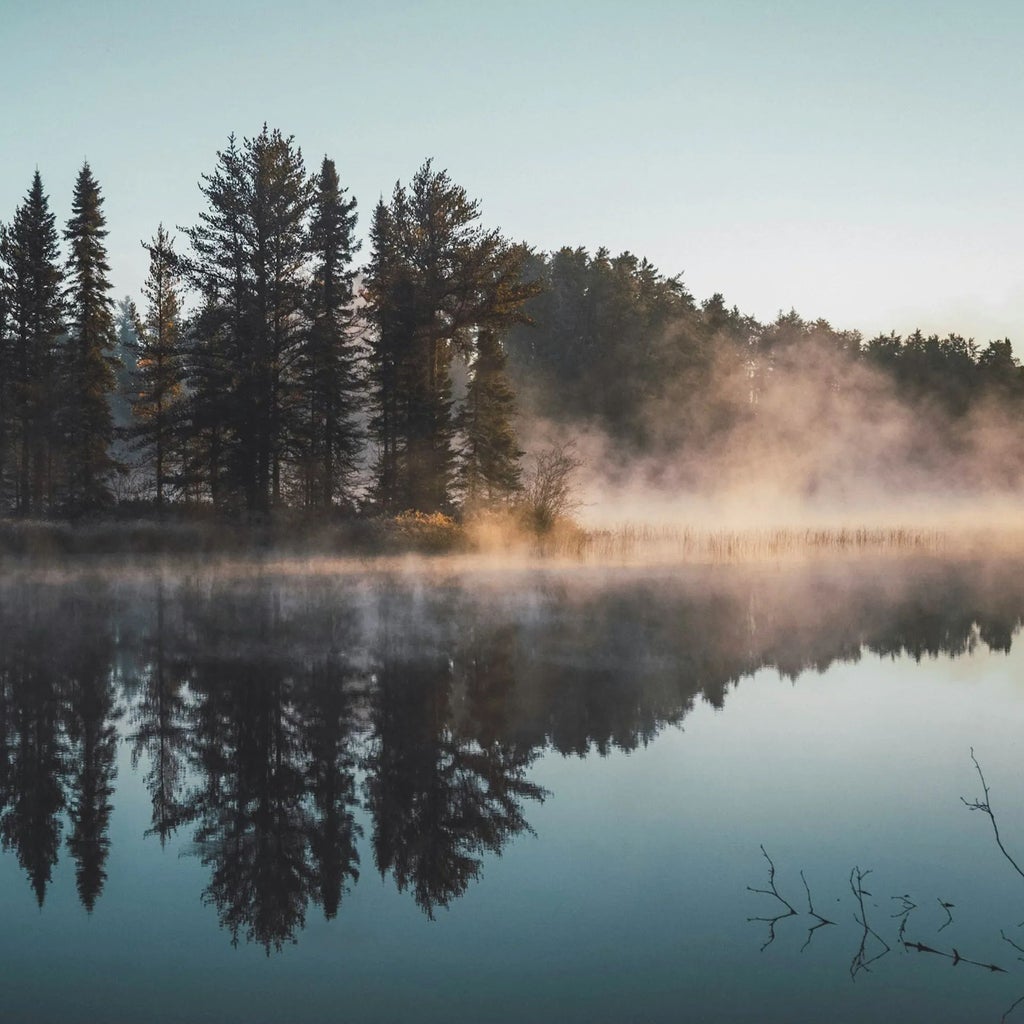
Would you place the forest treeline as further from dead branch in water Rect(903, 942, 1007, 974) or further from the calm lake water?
dead branch in water Rect(903, 942, 1007, 974)

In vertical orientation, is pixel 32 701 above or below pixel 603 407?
below

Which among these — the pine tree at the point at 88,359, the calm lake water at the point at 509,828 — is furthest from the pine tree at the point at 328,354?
the calm lake water at the point at 509,828

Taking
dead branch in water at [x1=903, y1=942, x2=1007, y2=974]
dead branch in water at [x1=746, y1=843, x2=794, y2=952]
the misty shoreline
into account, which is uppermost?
the misty shoreline

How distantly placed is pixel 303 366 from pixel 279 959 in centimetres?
3576

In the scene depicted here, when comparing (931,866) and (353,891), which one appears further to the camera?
(931,866)

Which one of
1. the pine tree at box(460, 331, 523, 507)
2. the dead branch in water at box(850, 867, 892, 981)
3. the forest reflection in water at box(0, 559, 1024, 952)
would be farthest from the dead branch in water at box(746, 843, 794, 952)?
the pine tree at box(460, 331, 523, 507)

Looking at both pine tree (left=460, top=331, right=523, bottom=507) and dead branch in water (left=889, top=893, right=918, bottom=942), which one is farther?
pine tree (left=460, top=331, right=523, bottom=507)

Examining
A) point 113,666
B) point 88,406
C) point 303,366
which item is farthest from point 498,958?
point 88,406

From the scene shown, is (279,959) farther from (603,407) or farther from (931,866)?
(603,407)

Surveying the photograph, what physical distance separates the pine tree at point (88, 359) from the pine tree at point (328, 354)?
8827 millimetres

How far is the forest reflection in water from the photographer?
8.31m

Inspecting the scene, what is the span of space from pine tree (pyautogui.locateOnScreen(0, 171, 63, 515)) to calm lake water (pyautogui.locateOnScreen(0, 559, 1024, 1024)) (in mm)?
31464

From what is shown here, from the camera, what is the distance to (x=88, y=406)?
4444 centimetres

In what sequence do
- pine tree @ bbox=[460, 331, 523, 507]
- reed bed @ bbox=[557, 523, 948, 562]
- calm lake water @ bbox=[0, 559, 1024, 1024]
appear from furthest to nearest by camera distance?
pine tree @ bbox=[460, 331, 523, 507]
reed bed @ bbox=[557, 523, 948, 562]
calm lake water @ bbox=[0, 559, 1024, 1024]
